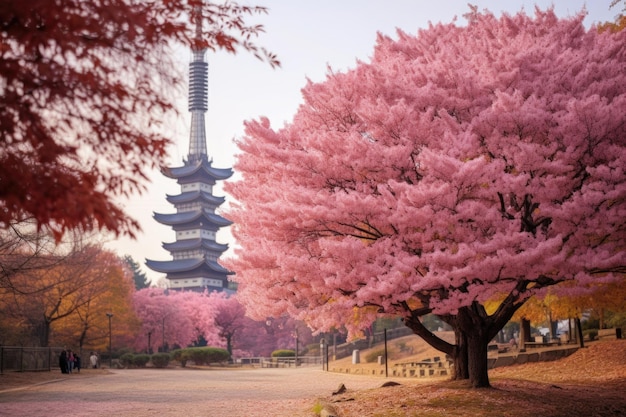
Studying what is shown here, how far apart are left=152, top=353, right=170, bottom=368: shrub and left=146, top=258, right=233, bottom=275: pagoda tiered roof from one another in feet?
169

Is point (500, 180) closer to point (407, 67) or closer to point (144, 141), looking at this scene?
point (407, 67)

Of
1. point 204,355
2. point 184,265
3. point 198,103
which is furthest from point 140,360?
point 198,103

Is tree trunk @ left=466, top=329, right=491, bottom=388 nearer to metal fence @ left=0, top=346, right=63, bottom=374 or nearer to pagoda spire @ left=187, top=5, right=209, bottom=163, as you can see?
metal fence @ left=0, top=346, right=63, bottom=374

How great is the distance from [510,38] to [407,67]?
2.86 m

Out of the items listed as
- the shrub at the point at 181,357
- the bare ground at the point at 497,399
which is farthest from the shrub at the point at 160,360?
the bare ground at the point at 497,399

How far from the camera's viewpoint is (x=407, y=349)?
52.1 meters

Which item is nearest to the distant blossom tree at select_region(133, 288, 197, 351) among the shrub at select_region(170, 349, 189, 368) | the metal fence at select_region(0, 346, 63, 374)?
the shrub at select_region(170, 349, 189, 368)

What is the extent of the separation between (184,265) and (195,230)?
8311mm

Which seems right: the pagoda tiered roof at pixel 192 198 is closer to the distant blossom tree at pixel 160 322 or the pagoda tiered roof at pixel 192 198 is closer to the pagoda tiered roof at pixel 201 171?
the pagoda tiered roof at pixel 201 171

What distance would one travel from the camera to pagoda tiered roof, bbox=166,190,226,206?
4943 inches

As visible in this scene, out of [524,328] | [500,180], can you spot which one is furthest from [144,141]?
[524,328]

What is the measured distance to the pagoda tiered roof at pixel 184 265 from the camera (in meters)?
114

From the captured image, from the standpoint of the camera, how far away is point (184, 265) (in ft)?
384

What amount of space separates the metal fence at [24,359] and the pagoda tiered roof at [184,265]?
233 ft
